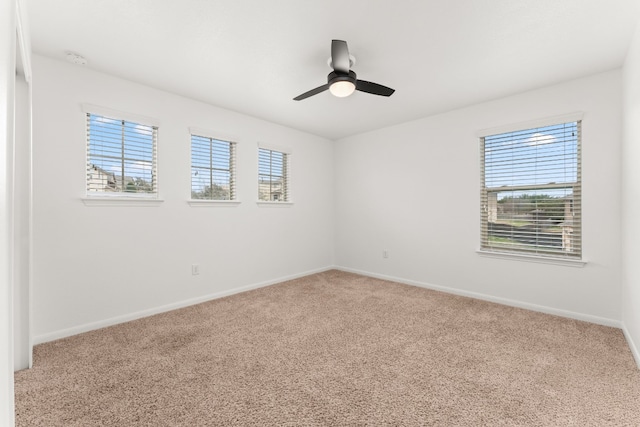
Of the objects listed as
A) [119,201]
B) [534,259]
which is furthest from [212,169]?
[534,259]

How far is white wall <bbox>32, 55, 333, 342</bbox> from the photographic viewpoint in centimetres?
264

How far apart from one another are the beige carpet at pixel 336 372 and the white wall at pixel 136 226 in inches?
15.0

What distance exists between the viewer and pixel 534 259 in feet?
11.1

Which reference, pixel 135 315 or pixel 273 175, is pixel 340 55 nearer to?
pixel 273 175

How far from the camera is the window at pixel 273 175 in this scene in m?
4.54

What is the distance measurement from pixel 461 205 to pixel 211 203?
11.2ft

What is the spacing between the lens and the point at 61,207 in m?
2.70

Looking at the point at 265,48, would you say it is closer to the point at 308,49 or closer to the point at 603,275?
the point at 308,49

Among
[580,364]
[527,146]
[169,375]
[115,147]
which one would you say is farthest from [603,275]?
[115,147]

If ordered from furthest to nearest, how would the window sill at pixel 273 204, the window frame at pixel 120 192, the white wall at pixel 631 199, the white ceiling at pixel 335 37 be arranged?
1. the window sill at pixel 273 204
2. the window frame at pixel 120 192
3. the white wall at pixel 631 199
4. the white ceiling at pixel 335 37

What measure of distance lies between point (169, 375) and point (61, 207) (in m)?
1.93

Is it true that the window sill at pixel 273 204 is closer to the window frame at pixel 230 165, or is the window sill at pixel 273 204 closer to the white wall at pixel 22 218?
the window frame at pixel 230 165

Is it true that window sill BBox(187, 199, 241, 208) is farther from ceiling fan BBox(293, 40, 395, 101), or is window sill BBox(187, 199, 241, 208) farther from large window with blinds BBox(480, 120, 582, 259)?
large window with blinds BBox(480, 120, 582, 259)

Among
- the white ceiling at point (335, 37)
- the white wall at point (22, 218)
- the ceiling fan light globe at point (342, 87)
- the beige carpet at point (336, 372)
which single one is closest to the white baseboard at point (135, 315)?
the beige carpet at point (336, 372)
